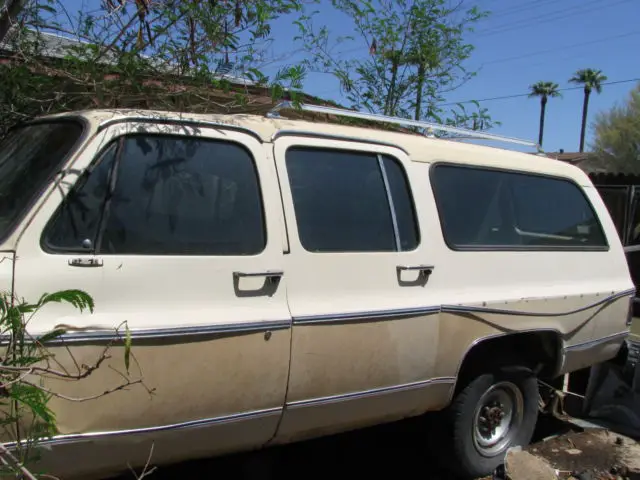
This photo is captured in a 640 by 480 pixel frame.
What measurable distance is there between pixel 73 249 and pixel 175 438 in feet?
2.86

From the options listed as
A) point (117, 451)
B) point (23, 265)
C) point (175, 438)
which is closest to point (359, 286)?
point (175, 438)

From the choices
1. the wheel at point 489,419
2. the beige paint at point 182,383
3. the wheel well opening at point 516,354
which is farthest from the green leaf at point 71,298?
the wheel at point 489,419

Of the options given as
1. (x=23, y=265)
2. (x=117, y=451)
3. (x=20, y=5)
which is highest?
(x=20, y=5)

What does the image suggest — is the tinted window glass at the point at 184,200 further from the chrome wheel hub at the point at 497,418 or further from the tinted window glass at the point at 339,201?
the chrome wheel hub at the point at 497,418

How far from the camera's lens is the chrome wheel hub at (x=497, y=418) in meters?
4.02

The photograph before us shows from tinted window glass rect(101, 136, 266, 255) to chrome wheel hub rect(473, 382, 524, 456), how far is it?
2060mm

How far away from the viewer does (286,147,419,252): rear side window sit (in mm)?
3064

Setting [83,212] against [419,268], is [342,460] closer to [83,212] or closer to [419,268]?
[419,268]

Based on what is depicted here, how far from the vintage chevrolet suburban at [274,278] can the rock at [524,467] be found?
153 millimetres

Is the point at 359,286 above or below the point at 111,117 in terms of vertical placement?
below

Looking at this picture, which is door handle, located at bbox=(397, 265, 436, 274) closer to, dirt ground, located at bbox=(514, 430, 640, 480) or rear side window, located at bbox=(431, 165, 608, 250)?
rear side window, located at bbox=(431, 165, 608, 250)

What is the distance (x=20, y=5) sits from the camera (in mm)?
2814

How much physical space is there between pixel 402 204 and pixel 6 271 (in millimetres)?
2019

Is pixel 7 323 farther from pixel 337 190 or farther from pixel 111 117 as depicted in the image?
pixel 337 190
